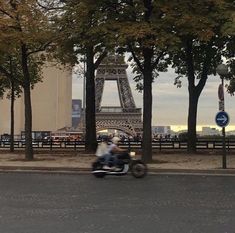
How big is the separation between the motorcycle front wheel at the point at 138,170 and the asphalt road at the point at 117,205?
0.74 metres

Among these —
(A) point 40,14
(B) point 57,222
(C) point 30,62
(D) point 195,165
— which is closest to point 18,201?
(B) point 57,222

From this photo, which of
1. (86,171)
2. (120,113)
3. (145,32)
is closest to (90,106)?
(86,171)

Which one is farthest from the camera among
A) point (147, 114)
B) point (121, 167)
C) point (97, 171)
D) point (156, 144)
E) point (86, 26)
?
point (156, 144)

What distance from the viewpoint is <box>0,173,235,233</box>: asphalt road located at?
1013 centimetres

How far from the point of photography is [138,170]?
21.3m

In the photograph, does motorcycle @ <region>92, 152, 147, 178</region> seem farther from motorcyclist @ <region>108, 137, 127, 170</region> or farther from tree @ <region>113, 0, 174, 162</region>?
tree @ <region>113, 0, 174, 162</region>

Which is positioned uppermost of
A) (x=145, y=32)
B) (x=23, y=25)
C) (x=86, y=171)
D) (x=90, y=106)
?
(x=23, y=25)

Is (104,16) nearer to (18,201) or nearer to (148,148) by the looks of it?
(148,148)

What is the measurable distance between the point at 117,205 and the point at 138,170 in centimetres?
824

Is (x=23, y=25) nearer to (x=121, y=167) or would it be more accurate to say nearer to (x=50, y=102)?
(x=121, y=167)

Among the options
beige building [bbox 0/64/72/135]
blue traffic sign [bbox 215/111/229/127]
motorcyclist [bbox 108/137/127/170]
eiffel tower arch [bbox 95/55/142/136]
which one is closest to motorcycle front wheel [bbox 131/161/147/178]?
motorcyclist [bbox 108/137/127/170]

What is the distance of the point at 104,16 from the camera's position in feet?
86.4

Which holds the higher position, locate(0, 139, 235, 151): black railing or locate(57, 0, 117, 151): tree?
locate(57, 0, 117, 151): tree

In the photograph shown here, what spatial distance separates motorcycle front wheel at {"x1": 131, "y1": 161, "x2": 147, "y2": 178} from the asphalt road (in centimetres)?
74
